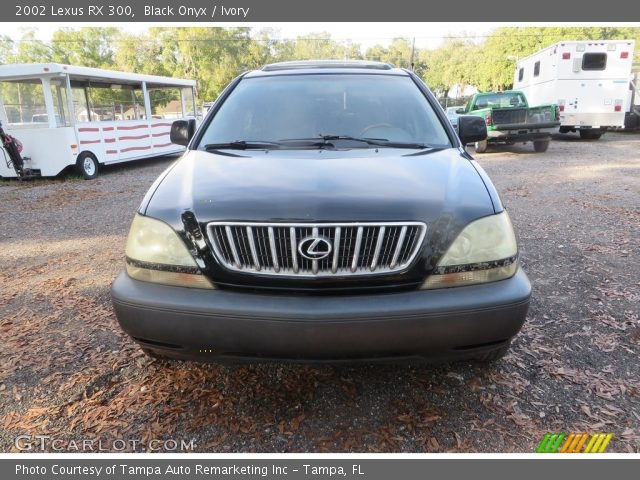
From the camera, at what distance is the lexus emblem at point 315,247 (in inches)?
75.2

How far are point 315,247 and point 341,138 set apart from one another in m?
1.23

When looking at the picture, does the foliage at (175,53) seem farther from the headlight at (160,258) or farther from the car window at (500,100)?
the headlight at (160,258)

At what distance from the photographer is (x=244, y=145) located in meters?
2.87

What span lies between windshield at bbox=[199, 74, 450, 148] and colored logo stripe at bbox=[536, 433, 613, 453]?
1.73 meters

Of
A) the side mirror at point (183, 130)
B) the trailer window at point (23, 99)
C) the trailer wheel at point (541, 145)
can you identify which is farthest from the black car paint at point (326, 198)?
the trailer wheel at point (541, 145)

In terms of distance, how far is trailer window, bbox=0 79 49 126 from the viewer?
10.6 metres

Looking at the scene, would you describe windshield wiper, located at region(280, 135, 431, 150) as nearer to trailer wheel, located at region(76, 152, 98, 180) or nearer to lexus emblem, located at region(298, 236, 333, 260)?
lexus emblem, located at region(298, 236, 333, 260)

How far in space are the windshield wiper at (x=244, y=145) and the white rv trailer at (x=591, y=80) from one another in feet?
52.2

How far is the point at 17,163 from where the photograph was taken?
34.7ft

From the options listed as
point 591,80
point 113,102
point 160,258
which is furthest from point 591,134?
point 160,258

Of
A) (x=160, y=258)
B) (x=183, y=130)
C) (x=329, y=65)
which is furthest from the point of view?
(x=329, y=65)

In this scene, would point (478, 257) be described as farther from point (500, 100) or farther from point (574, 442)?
point (500, 100)

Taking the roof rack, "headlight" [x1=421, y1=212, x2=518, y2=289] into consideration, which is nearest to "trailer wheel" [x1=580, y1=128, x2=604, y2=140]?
the roof rack

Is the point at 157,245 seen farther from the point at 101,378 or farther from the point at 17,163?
the point at 17,163
